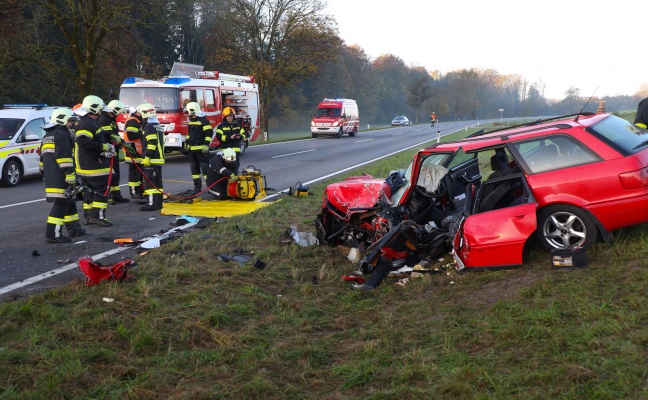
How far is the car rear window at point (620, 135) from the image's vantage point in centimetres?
547

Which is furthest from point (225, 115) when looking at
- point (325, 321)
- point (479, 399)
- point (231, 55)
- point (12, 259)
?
point (231, 55)

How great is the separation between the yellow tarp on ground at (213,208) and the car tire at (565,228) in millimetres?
5892

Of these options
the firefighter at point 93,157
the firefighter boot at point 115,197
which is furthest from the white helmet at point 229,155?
the firefighter at point 93,157

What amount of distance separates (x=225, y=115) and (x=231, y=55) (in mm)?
29572

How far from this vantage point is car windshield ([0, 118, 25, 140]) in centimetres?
1373

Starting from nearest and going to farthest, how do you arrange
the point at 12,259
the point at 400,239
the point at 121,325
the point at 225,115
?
the point at 121,325 < the point at 400,239 < the point at 12,259 < the point at 225,115

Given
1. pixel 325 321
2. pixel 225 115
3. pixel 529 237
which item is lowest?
pixel 325 321

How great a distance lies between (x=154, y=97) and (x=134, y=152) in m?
8.78

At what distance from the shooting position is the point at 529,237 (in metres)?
5.55

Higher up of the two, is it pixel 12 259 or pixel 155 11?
pixel 155 11

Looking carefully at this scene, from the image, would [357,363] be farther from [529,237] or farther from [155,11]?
[155,11]

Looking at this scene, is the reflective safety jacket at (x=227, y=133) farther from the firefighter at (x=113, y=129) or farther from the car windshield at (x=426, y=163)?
the car windshield at (x=426, y=163)

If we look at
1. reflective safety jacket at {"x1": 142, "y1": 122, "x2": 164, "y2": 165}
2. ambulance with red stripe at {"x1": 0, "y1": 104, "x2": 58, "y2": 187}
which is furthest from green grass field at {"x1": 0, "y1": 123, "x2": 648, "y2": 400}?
ambulance with red stripe at {"x1": 0, "y1": 104, "x2": 58, "y2": 187}

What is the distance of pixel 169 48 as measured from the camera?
49938 millimetres
